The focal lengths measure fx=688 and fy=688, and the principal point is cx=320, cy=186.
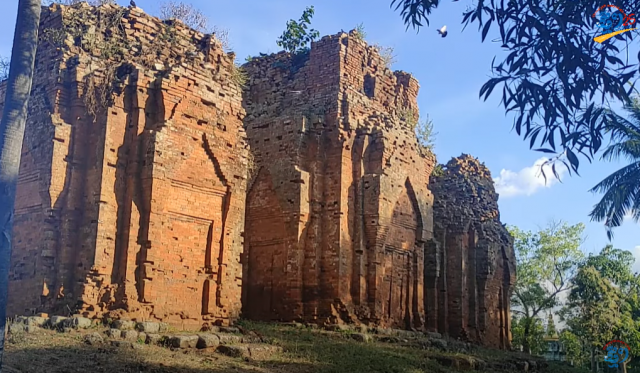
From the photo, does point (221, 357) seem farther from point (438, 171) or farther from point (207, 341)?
point (438, 171)

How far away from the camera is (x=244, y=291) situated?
16359mm

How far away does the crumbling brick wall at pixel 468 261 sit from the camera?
20188mm

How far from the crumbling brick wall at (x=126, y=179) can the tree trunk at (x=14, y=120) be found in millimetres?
4113

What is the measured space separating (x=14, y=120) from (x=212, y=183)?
19.2 feet

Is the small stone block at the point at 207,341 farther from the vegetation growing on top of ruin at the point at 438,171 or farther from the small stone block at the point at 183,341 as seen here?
the vegetation growing on top of ruin at the point at 438,171

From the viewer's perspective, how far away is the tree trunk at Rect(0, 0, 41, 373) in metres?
6.29

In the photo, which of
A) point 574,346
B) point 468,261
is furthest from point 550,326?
point 468,261

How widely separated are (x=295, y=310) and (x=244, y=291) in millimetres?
1713

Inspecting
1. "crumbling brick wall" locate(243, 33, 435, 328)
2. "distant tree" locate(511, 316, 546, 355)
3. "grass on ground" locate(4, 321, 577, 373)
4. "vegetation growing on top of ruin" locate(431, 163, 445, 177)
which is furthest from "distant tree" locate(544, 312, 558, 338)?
"grass on ground" locate(4, 321, 577, 373)

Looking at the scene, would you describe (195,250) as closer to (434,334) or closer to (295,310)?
(295,310)

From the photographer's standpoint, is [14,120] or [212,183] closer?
[14,120]

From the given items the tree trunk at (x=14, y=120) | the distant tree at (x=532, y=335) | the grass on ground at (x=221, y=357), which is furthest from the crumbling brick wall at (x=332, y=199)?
the distant tree at (x=532, y=335)

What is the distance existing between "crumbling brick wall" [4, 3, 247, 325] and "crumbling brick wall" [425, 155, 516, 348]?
9.08 m

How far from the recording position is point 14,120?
6.57 metres
